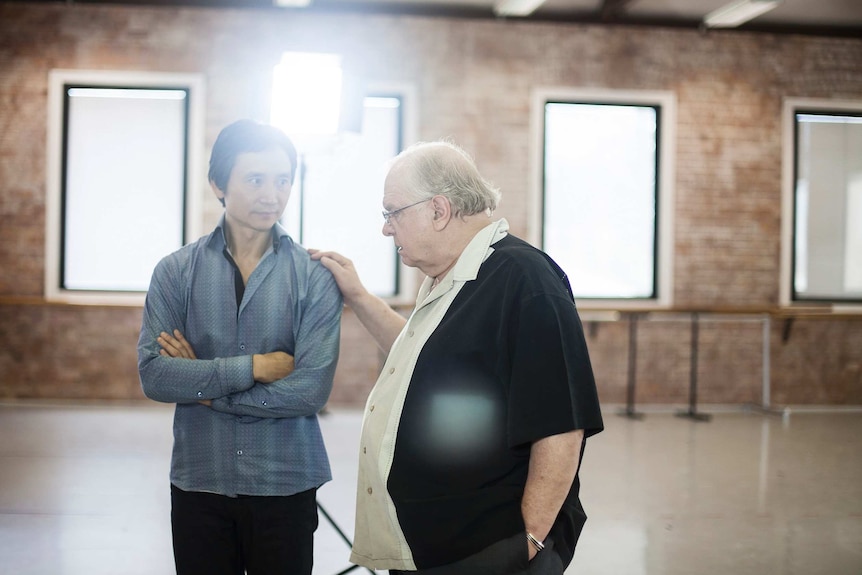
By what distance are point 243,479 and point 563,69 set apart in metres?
6.92

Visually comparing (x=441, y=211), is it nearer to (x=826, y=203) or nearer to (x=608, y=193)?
(x=608, y=193)

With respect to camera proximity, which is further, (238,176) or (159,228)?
(159,228)

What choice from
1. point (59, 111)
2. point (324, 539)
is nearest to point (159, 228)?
point (59, 111)

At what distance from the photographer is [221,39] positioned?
7.61 meters

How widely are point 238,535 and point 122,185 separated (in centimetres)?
654

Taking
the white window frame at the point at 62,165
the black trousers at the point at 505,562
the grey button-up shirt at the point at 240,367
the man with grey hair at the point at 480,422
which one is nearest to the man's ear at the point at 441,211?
the man with grey hair at the point at 480,422

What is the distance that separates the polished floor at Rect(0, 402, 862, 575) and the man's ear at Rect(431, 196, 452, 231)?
2.13 meters

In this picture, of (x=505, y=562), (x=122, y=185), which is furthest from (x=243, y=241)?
(x=122, y=185)

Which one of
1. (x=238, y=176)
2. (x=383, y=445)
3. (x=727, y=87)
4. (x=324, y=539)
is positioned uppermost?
(x=727, y=87)

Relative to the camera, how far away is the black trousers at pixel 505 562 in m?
1.48

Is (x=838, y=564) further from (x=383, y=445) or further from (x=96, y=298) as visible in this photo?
(x=96, y=298)

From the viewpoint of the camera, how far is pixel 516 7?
24.3ft

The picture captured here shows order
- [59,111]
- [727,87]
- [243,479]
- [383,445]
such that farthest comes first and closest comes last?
[727,87], [59,111], [243,479], [383,445]

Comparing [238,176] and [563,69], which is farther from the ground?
[563,69]
